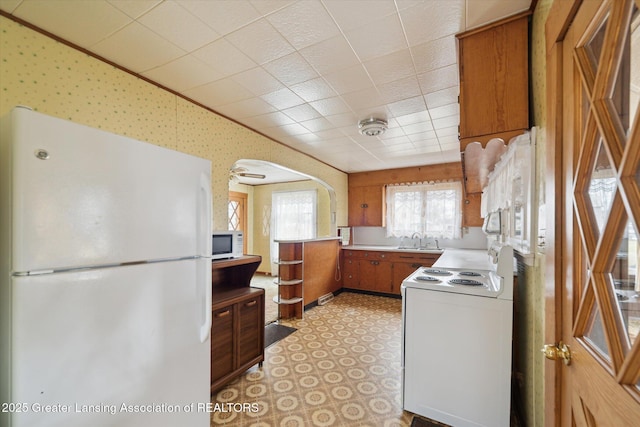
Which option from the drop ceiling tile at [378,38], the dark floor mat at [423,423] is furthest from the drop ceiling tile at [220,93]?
the dark floor mat at [423,423]

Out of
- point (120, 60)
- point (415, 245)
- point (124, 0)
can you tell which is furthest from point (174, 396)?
point (415, 245)

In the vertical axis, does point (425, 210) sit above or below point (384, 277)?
above

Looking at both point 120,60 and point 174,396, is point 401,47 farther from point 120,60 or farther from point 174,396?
point 174,396

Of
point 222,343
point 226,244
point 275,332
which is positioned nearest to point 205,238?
point 226,244

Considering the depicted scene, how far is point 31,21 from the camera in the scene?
1437 millimetres

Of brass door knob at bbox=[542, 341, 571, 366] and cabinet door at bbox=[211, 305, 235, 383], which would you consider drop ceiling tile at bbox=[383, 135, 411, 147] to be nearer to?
cabinet door at bbox=[211, 305, 235, 383]

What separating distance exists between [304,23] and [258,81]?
0.71 meters

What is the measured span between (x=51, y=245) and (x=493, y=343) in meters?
2.23

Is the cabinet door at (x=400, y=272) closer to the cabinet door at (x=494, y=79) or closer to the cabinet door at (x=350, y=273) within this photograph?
the cabinet door at (x=350, y=273)

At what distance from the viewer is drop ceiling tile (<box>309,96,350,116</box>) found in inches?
94.6

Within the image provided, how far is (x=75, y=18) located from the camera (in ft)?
4.68

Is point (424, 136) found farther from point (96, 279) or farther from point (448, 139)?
point (96, 279)

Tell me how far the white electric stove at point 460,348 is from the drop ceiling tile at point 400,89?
4.64 ft

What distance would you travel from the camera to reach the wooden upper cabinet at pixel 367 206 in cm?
534
